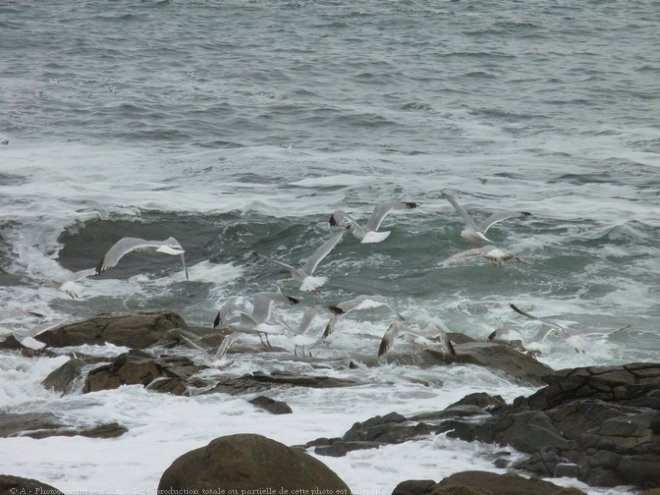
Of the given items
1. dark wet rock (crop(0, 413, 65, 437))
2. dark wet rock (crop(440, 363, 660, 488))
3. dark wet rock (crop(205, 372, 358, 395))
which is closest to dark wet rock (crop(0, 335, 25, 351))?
dark wet rock (crop(0, 413, 65, 437))

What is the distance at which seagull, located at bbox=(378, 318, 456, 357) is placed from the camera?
8500 mm

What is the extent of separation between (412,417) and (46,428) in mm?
2401

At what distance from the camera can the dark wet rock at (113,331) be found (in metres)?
9.20

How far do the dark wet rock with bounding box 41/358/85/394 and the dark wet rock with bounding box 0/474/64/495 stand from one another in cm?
285

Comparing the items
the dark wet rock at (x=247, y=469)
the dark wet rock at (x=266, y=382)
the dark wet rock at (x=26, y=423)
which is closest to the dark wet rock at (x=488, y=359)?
the dark wet rock at (x=266, y=382)

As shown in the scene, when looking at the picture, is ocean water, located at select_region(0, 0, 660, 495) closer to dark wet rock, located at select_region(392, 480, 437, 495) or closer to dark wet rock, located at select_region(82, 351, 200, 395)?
dark wet rock, located at select_region(82, 351, 200, 395)

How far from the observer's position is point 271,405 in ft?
24.9

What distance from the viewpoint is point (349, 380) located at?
8.36 m

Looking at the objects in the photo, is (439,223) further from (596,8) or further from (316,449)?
(596,8)

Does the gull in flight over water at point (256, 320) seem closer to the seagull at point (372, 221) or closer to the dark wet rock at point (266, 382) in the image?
the dark wet rock at point (266, 382)

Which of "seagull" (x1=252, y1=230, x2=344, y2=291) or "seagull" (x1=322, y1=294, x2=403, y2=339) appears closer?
"seagull" (x1=322, y1=294, x2=403, y2=339)

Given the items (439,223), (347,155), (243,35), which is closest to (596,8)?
(243,35)

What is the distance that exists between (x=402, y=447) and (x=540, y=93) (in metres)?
18.0

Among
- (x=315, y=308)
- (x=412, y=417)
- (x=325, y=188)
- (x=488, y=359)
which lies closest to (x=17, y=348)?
(x=315, y=308)
